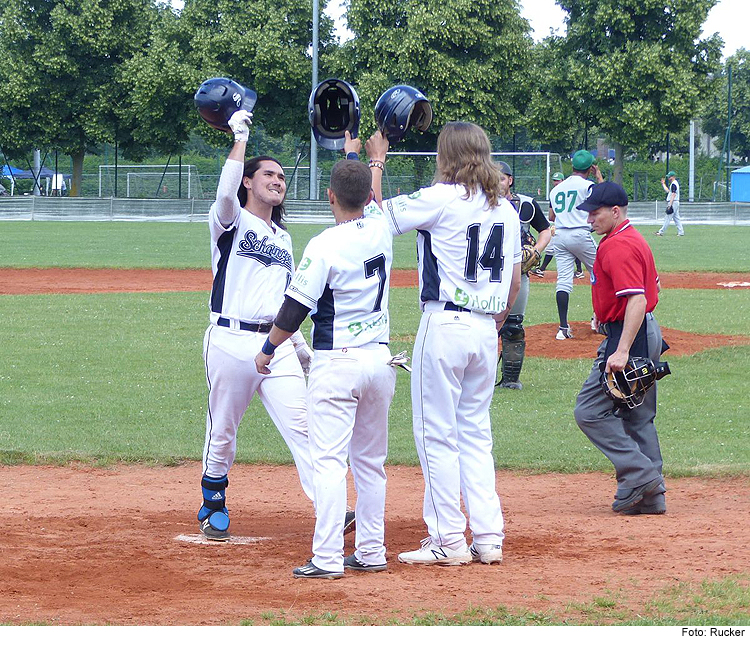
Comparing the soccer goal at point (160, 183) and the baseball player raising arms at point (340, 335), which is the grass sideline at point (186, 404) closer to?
the baseball player raising arms at point (340, 335)

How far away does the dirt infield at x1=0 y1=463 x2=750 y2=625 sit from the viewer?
14.1 ft

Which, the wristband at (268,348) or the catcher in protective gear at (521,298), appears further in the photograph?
the catcher in protective gear at (521,298)

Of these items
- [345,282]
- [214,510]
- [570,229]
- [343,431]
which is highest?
[570,229]

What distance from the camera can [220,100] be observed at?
5.40m

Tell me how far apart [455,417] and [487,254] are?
0.84m

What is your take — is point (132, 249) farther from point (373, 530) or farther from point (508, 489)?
point (373, 530)

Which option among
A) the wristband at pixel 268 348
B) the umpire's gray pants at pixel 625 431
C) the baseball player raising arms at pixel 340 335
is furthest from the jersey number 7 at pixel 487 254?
the umpire's gray pants at pixel 625 431

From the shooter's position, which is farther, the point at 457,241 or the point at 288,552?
the point at 288,552

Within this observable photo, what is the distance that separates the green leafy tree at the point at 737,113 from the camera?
219 feet

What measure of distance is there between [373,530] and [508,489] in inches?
91.6

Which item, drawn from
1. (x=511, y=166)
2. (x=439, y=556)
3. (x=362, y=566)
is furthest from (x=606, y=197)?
(x=511, y=166)

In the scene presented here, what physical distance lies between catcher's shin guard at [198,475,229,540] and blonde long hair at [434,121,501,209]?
2132 mm

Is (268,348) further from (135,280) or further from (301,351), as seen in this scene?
(135,280)

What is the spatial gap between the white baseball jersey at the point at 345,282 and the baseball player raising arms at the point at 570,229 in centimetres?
815
